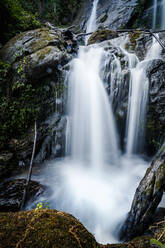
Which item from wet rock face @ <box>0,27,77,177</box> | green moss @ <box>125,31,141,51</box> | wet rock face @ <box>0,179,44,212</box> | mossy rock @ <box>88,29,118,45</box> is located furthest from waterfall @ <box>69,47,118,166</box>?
mossy rock @ <box>88,29,118,45</box>

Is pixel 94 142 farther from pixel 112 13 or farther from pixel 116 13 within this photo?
pixel 112 13

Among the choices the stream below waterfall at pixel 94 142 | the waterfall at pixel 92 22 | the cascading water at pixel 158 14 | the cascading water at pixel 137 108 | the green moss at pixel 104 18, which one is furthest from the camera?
the waterfall at pixel 92 22

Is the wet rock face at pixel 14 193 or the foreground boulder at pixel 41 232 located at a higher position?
the foreground boulder at pixel 41 232

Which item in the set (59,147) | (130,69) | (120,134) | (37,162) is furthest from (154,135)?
(37,162)

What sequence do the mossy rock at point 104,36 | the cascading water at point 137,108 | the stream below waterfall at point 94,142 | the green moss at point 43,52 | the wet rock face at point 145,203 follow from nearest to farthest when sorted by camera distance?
the wet rock face at point 145,203, the stream below waterfall at point 94,142, the green moss at point 43,52, the cascading water at point 137,108, the mossy rock at point 104,36

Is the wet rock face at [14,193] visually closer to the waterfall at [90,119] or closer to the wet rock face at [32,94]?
the wet rock face at [32,94]

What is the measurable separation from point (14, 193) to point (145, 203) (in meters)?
3.40

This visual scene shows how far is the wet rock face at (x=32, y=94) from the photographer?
554cm

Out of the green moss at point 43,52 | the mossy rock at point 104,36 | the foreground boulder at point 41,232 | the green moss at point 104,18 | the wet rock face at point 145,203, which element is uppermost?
the green moss at point 104,18

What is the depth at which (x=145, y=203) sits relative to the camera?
2.75m

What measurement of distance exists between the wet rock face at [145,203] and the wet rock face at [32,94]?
13.3 ft

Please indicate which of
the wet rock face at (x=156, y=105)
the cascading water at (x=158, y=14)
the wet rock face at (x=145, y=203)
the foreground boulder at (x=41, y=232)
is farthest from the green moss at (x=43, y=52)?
the cascading water at (x=158, y=14)

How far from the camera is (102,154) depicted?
649cm

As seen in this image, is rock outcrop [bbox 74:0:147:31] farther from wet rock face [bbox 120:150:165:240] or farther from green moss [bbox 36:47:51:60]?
wet rock face [bbox 120:150:165:240]
